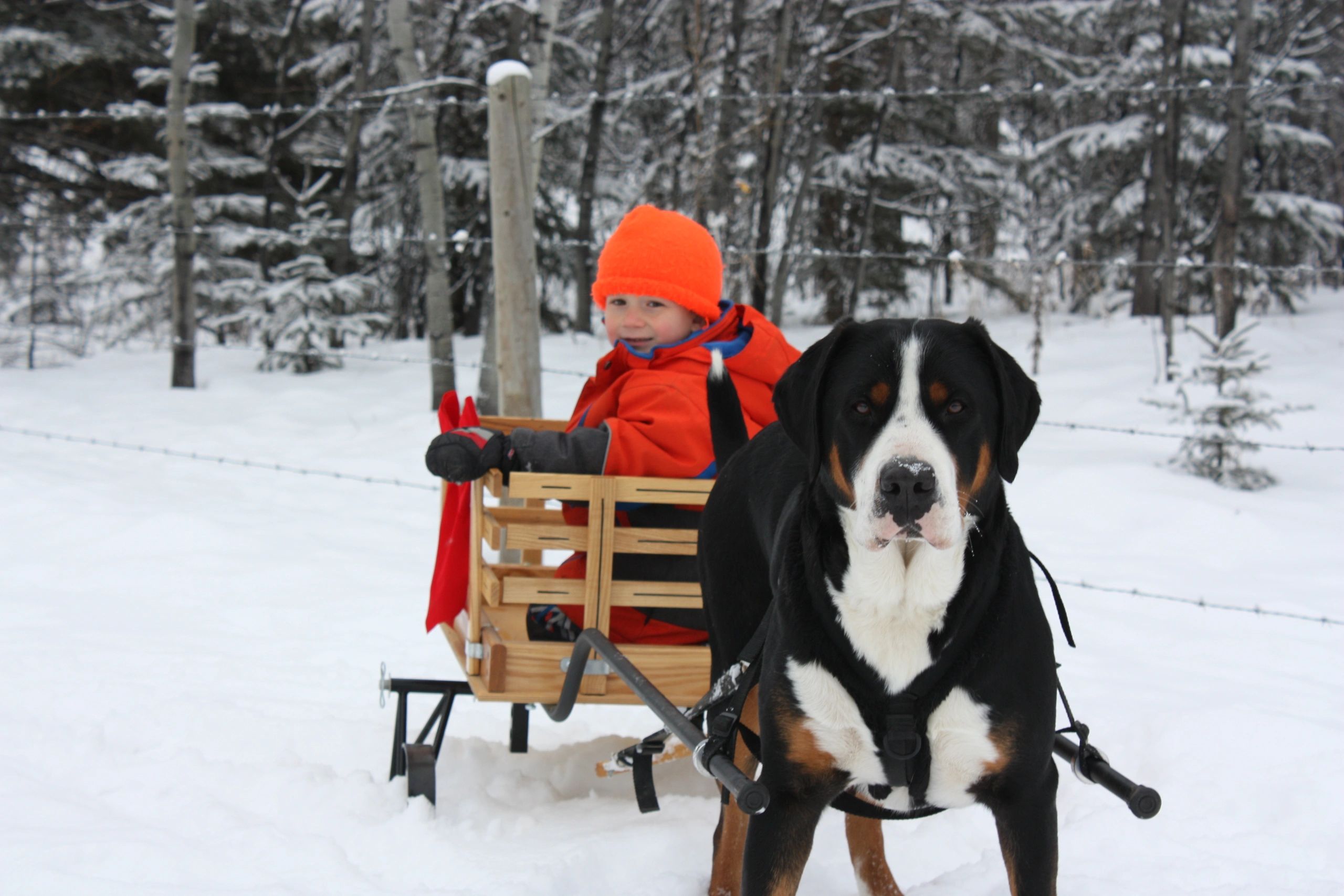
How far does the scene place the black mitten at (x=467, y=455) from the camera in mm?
2936

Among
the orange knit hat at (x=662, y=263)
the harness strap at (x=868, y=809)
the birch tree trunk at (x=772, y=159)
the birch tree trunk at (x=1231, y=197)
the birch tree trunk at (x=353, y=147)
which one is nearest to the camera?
the harness strap at (x=868, y=809)

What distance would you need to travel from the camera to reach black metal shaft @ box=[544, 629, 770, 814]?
187 centimetres

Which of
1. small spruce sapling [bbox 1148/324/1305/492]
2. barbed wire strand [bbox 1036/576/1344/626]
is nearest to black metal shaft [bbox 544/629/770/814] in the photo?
barbed wire strand [bbox 1036/576/1344/626]

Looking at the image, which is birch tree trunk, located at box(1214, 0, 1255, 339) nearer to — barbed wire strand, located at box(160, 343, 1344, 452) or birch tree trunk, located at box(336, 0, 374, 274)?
barbed wire strand, located at box(160, 343, 1344, 452)

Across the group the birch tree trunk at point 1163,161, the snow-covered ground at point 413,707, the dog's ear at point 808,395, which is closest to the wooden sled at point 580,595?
the snow-covered ground at point 413,707

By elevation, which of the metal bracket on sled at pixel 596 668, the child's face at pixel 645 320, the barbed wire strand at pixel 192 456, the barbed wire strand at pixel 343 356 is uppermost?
the child's face at pixel 645 320

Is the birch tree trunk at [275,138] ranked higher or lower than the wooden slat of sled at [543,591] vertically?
higher

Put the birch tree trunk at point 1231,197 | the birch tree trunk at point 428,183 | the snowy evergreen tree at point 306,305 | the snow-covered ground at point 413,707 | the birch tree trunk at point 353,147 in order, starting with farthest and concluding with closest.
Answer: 1. the birch tree trunk at point 353,147
2. the snowy evergreen tree at point 306,305
3. the birch tree trunk at point 1231,197
4. the birch tree trunk at point 428,183
5. the snow-covered ground at point 413,707

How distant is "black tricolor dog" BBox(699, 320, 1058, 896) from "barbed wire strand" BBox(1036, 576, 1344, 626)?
350 cm

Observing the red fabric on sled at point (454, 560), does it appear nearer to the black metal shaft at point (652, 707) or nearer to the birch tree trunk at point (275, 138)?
the black metal shaft at point (652, 707)

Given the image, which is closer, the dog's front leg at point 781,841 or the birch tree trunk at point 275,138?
the dog's front leg at point 781,841

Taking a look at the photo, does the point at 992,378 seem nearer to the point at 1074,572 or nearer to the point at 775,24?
the point at 1074,572

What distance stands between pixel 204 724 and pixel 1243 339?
7.64 m

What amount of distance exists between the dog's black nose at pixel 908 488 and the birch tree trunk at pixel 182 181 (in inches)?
428
